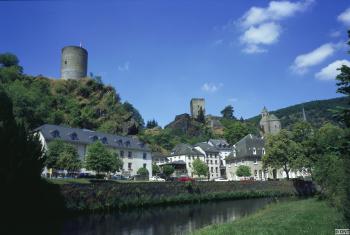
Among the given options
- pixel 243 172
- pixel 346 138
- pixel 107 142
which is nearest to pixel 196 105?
pixel 243 172

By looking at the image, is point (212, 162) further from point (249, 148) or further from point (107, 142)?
point (107, 142)

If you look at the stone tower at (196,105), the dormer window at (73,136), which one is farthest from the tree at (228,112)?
the dormer window at (73,136)

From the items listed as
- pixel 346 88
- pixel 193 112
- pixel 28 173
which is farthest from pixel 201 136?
pixel 346 88

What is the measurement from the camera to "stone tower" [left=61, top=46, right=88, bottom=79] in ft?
334

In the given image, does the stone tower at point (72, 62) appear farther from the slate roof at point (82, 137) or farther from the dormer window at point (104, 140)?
the dormer window at point (104, 140)

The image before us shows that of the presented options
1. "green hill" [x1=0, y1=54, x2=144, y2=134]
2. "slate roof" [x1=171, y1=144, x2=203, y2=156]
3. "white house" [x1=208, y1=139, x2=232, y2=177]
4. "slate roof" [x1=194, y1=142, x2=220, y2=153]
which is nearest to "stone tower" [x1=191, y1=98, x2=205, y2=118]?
"white house" [x1=208, y1=139, x2=232, y2=177]

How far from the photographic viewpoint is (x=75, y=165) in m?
47.3

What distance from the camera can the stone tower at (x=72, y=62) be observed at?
4007 inches

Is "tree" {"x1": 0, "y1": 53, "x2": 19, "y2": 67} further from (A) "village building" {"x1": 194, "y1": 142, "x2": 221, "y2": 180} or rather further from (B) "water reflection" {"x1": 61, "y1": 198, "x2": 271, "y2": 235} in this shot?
(B) "water reflection" {"x1": 61, "y1": 198, "x2": 271, "y2": 235}

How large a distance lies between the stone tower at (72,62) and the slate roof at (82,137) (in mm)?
41295

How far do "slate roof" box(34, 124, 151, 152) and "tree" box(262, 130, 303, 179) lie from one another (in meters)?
26.9

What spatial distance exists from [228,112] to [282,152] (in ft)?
404

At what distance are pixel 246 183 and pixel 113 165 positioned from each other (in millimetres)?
24431

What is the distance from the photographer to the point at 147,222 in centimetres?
3097
